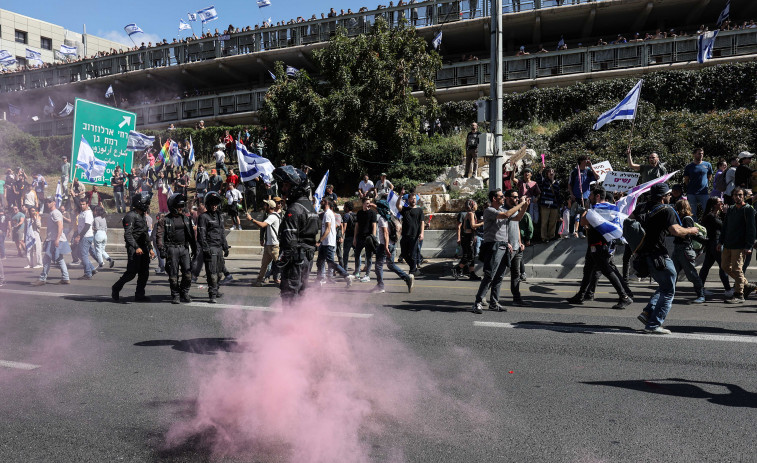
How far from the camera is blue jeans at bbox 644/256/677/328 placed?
602 centimetres

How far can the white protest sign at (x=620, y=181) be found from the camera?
10152 mm

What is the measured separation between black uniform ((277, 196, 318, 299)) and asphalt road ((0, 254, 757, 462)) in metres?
0.26

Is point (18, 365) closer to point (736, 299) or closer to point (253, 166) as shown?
point (253, 166)

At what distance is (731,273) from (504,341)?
4.59 metres

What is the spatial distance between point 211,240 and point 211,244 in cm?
7

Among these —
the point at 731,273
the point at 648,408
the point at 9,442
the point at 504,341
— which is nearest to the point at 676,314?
the point at 731,273

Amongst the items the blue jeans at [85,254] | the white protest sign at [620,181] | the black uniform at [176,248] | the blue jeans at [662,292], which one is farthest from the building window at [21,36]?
the blue jeans at [662,292]

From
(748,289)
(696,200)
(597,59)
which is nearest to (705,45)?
(597,59)

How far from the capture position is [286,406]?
3887 millimetres

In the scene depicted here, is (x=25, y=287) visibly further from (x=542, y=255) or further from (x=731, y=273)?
(x=731, y=273)

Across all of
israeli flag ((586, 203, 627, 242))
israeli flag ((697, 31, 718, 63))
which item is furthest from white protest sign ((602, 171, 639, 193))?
israeli flag ((697, 31, 718, 63))

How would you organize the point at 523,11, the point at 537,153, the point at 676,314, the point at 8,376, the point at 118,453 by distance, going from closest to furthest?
the point at 118,453 → the point at 8,376 → the point at 676,314 → the point at 537,153 → the point at 523,11

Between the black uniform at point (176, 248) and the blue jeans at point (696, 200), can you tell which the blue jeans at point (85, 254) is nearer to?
the black uniform at point (176, 248)

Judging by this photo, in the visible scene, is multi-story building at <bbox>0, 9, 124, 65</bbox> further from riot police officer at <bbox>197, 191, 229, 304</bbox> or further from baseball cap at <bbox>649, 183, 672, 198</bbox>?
baseball cap at <bbox>649, 183, 672, 198</bbox>
